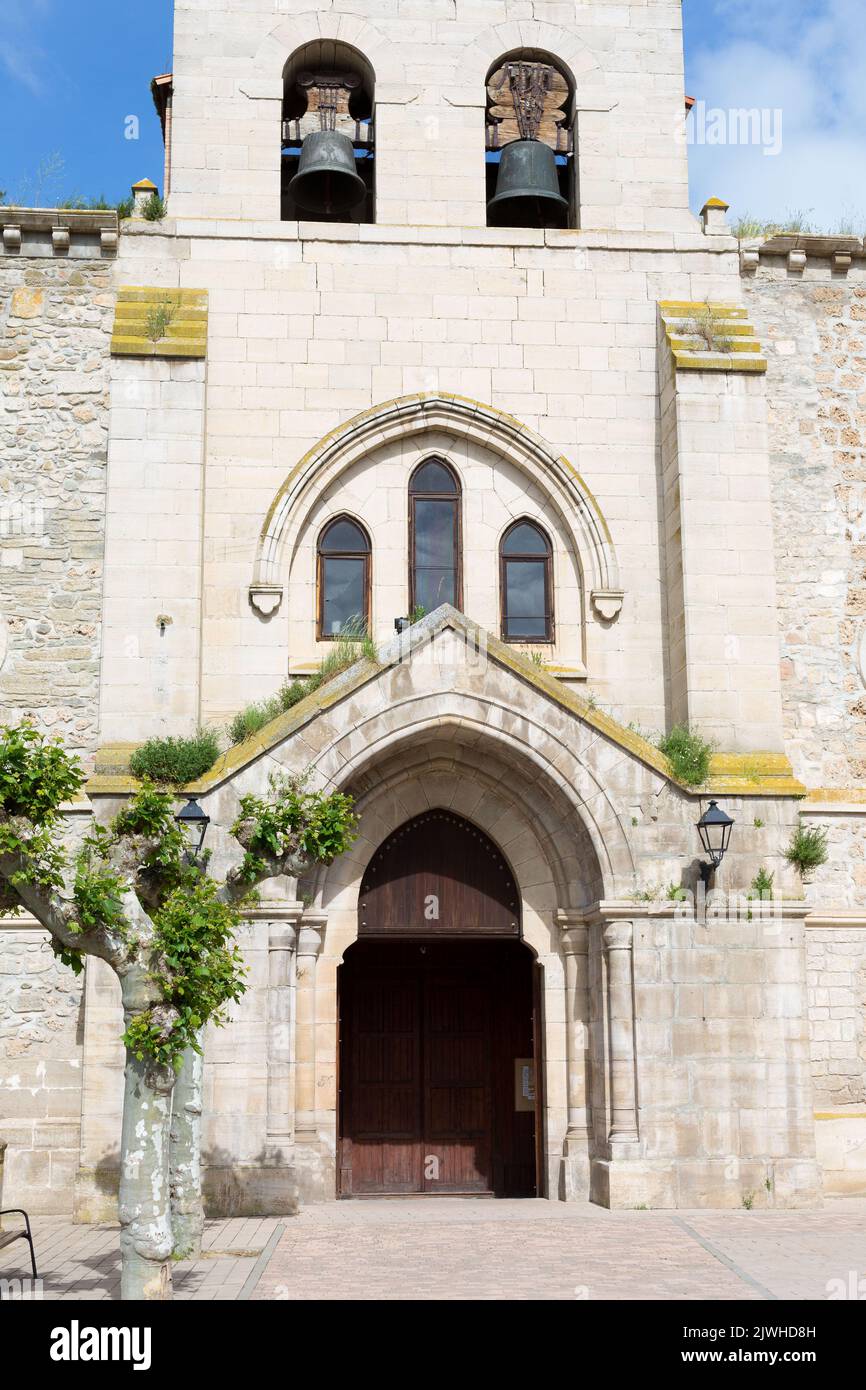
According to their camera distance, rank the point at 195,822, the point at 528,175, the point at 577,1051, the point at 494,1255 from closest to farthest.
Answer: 1. the point at 494,1255
2. the point at 195,822
3. the point at 577,1051
4. the point at 528,175

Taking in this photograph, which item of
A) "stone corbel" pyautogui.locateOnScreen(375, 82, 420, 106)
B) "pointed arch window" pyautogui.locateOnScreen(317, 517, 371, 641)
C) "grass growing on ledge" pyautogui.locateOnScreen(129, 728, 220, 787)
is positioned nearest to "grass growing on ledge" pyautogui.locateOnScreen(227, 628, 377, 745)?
"grass growing on ledge" pyautogui.locateOnScreen(129, 728, 220, 787)

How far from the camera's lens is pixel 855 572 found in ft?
50.5

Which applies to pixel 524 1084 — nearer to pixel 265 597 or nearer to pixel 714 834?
pixel 714 834

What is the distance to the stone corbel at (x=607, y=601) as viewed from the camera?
585 inches

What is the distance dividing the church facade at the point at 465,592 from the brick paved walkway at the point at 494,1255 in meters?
0.63

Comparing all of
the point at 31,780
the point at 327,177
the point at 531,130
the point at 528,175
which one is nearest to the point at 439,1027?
the point at 31,780

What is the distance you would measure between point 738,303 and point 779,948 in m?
7.12

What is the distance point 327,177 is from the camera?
16.0 metres

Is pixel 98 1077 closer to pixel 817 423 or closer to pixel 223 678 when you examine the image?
pixel 223 678

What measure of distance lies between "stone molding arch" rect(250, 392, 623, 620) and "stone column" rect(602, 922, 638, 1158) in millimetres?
3510

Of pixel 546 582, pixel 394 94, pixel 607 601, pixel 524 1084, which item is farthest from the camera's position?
pixel 394 94

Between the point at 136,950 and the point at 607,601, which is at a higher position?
the point at 607,601

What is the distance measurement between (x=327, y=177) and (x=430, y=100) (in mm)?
1421

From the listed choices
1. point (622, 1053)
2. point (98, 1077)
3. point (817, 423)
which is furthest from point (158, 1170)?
point (817, 423)
